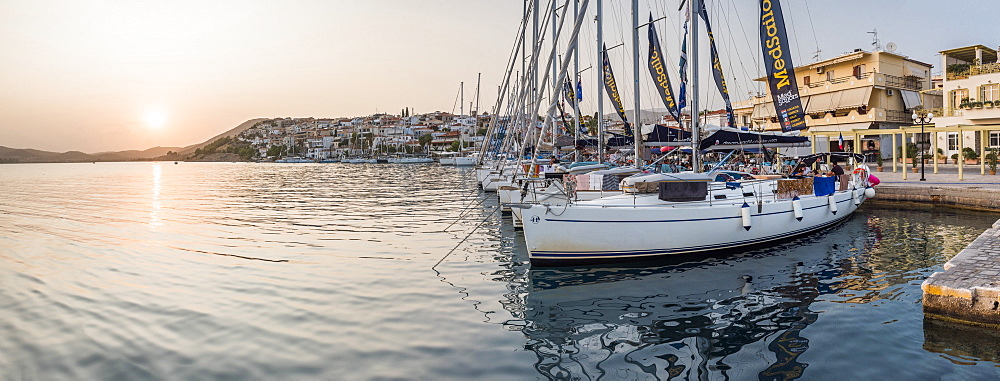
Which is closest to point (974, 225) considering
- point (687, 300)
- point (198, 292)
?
point (687, 300)

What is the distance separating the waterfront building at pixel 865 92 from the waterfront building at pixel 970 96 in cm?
487

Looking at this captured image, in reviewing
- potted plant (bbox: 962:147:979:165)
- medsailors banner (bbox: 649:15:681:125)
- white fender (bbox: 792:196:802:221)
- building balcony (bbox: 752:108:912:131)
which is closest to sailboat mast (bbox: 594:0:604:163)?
medsailors banner (bbox: 649:15:681:125)

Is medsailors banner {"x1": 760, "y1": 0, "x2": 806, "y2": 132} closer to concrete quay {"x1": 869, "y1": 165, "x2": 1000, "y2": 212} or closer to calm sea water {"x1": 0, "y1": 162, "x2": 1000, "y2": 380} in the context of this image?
calm sea water {"x1": 0, "y1": 162, "x2": 1000, "y2": 380}

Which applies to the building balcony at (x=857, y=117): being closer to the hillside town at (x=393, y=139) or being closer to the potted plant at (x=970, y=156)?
the potted plant at (x=970, y=156)

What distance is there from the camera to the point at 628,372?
5.89 metres

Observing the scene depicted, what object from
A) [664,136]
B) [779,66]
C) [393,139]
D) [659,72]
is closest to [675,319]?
[779,66]

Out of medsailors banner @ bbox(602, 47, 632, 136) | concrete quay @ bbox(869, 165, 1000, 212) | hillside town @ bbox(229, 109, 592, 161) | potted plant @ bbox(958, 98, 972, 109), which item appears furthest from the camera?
hillside town @ bbox(229, 109, 592, 161)

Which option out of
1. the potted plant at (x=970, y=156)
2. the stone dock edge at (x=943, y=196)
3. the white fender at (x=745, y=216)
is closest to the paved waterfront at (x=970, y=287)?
the white fender at (x=745, y=216)

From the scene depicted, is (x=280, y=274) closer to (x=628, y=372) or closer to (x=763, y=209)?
(x=628, y=372)

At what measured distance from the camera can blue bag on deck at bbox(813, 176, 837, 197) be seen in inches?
556

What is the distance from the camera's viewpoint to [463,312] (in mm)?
8055

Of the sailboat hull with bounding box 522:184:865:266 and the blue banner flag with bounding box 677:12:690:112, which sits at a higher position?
the blue banner flag with bounding box 677:12:690:112

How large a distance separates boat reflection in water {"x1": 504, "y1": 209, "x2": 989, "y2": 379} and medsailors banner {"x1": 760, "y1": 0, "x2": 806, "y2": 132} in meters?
2.96

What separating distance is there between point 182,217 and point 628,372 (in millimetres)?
20214
